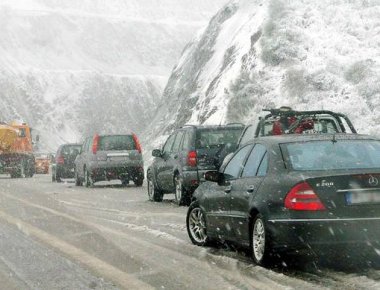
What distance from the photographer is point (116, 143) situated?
Result: 26.5 m

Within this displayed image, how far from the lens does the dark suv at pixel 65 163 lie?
112 ft

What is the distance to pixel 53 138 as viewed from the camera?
90.6 metres

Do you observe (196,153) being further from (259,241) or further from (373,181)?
(373,181)

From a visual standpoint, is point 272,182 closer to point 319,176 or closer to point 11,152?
point 319,176

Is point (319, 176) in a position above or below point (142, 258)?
above

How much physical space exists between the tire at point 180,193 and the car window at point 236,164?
24.3 ft

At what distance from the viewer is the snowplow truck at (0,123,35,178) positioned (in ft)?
129

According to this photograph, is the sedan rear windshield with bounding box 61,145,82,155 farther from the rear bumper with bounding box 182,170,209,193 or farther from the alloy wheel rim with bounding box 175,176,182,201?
the rear bumper with bounding box 182,170,209,193

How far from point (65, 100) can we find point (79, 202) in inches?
3165

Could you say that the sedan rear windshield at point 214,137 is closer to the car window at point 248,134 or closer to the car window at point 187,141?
the car window at point 187,141

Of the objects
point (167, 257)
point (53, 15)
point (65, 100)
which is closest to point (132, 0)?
point (53, 15)

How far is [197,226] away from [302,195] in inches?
119

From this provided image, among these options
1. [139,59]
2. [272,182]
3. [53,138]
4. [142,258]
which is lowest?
[142,258]

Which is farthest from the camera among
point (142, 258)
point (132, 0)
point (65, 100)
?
point (132, 0)
